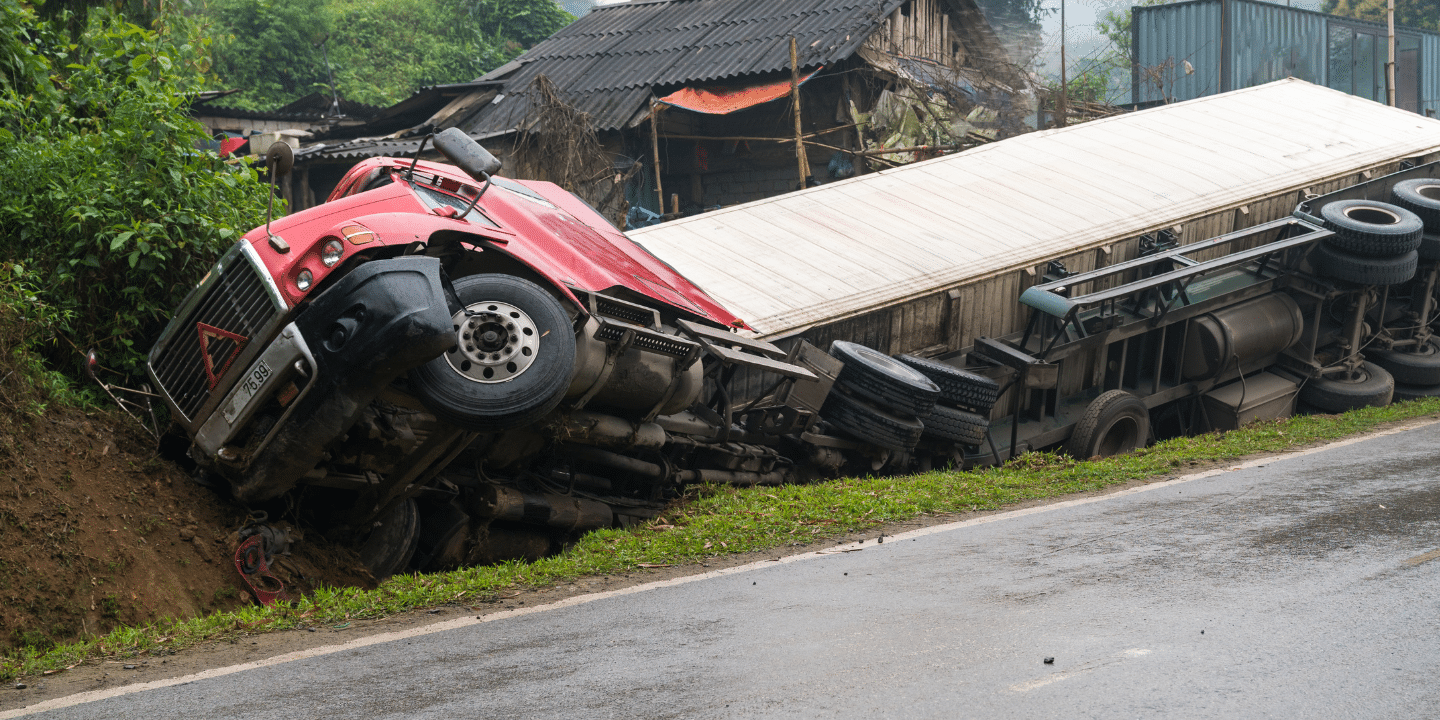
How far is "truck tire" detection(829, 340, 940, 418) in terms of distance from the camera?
31.6 ft

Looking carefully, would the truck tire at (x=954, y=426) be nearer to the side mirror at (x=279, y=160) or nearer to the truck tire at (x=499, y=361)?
the truck tire at (x=499, y=361)

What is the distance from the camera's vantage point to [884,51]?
21.9 m

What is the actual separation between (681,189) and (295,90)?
663 inches

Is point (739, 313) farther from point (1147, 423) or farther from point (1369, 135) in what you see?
point (1369, 135)

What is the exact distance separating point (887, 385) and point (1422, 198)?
891 cm

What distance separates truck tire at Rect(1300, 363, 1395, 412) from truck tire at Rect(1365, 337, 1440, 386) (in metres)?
0.38

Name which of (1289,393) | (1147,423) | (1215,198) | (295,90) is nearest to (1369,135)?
(1215,198)

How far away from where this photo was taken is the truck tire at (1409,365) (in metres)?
13.6

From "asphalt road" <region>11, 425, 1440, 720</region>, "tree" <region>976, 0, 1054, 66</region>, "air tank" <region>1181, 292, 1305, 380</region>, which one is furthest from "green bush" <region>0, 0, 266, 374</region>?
"tree" <region>976, 0, 1054, 66</region>

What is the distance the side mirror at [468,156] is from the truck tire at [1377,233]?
35.4ft

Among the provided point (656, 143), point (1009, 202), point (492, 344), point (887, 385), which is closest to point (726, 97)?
point (656, 143)

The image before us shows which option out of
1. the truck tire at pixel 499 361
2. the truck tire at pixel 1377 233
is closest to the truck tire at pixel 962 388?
the truck tire at pixel 499 361

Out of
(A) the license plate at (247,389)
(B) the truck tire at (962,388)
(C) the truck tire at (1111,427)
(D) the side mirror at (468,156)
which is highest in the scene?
(D) the side mirror at (468,156)

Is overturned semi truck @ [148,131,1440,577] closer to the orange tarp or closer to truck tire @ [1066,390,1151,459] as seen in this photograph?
truck tire @ [1066,390,1151,459]
